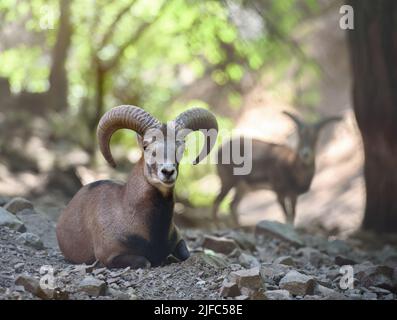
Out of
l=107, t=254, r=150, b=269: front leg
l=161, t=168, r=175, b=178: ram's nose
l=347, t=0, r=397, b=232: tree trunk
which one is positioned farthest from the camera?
l=347, t=0, r=397, b=232: tree trunk

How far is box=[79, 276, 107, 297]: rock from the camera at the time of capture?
6.89 m

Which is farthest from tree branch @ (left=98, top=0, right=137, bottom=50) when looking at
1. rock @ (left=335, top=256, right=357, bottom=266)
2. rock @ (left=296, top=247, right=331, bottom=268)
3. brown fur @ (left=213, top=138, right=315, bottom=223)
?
rock @ (left=335, top=256, right=357, bottom=266)

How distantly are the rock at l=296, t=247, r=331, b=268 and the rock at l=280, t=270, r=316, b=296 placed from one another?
221 centimetres

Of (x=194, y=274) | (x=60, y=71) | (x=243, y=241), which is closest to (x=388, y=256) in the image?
(x=243, y=241)

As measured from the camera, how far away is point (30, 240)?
877 centimetres

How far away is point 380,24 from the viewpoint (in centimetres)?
1390

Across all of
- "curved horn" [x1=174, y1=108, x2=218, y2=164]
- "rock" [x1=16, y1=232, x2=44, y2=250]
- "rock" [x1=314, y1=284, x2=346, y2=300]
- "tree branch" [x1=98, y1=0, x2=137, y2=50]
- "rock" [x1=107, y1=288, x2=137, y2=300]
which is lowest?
"rock" [x1=314, y1=284, x2=346, y2=300]

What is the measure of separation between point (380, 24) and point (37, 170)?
286 inches

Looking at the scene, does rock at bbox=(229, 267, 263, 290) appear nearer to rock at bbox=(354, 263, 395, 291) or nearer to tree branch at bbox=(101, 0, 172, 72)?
rock at bbox=(354, 263, 395, 291)

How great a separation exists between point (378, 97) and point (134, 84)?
9082 mm

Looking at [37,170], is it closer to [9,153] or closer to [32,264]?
[9,153]

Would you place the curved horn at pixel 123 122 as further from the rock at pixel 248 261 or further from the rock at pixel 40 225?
the rock at pixel 248 261

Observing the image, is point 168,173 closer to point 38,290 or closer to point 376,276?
point 38,290

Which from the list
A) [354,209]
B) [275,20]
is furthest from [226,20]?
[354,209]
